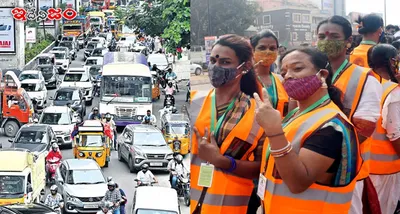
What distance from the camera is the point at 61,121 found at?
1075 inches

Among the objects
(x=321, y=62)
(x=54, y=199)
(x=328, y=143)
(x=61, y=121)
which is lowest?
(x=54, y=199)

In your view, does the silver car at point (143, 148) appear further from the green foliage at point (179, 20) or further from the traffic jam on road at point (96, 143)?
the green foliage at point (179, 20)

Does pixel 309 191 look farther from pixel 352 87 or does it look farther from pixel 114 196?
pixel 114 196

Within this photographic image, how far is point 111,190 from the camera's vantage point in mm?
18516

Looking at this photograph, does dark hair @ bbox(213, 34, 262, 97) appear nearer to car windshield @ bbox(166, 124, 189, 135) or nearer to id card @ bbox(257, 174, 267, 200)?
id card @ bbox(257, 174, 267, 200)

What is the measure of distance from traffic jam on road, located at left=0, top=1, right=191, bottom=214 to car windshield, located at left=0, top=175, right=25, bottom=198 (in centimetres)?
2

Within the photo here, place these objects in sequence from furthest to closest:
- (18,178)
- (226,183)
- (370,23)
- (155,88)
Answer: (155,88) < (18,178) < (370,23) < (226,183)

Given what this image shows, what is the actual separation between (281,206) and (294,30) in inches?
34.5

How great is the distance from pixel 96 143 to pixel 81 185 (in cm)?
341

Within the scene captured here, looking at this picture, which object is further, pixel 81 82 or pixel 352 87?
pixel 81 82

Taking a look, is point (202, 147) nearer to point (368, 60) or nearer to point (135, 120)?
point (368, 60)

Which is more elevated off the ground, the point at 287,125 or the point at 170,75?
the point at 287,125

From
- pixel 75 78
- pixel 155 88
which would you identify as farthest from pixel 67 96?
pixel 155 88

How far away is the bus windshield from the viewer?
1192 inches
